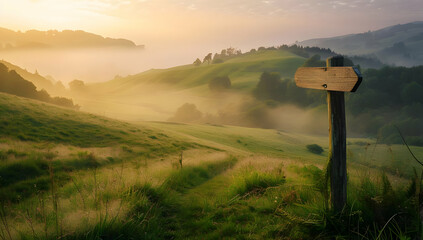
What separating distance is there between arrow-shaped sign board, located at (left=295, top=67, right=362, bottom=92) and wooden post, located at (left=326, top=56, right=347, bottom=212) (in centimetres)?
Answer: 30

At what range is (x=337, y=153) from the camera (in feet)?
17.1

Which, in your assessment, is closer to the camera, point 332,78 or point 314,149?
point 332,78

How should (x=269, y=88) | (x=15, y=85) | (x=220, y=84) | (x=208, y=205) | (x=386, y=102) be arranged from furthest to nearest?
(x=220, y=84)
(x=269, y=88)
(x=386, y=102)
(x=15, y=85)
(x=208, y=205)

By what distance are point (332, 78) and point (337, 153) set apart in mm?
1417

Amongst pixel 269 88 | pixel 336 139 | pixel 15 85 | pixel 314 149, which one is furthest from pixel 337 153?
pixel 269 88

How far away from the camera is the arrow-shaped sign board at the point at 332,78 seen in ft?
14.8

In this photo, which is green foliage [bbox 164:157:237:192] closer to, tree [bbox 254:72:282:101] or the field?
the field

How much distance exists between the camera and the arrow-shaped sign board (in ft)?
14.8

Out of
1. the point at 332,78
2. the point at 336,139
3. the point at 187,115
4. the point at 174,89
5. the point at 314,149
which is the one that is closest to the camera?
the point at 332,78

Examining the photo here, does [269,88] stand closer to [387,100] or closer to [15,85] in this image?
[387,100]

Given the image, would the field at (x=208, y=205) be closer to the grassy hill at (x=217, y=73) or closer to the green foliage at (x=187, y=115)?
the green foliage at (x=187, y=115)

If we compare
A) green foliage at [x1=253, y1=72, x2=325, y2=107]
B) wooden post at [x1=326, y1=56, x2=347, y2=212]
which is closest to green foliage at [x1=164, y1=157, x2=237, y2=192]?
wooden post at [x1=326, y1=56, x2=347, y2=212]

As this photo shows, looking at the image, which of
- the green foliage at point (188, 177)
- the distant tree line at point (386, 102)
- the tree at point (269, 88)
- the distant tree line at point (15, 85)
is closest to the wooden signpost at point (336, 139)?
the green foliage at point (188, 177)

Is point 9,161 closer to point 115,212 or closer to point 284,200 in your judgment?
point 115,212
